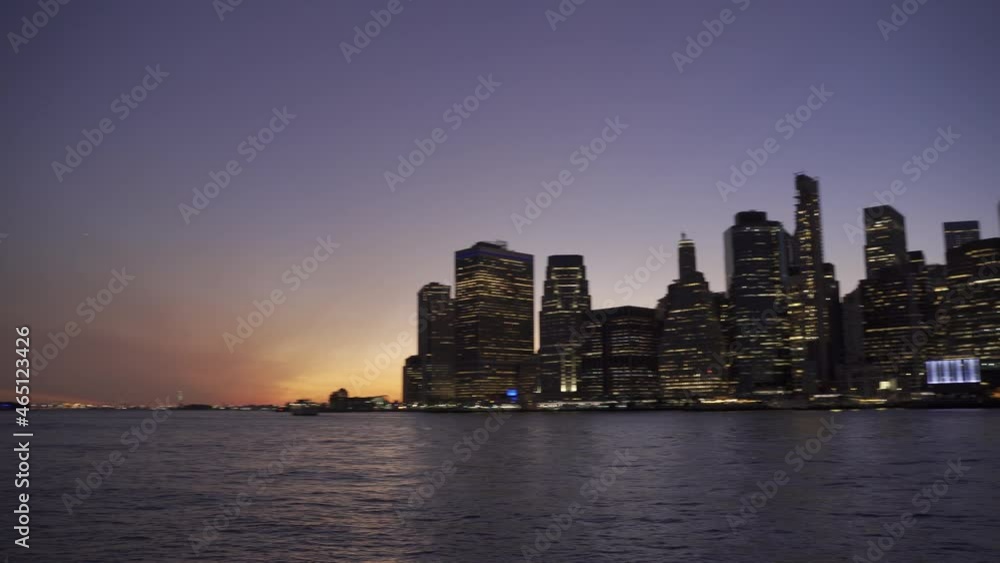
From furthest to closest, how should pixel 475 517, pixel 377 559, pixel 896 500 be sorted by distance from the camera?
pixel 896 500
pixel 475 517
pixel 377 559

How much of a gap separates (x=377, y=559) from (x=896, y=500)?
32.5 m

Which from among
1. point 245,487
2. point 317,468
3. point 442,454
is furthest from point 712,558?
point 442,454

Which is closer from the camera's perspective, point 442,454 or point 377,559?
point 377,559

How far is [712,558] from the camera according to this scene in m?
30.9

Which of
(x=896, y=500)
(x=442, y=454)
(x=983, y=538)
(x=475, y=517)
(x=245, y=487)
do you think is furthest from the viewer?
(x=442, y=454)

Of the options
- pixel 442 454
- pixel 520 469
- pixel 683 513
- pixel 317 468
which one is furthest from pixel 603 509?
pixel 442 454

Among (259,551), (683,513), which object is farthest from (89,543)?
(683,513)

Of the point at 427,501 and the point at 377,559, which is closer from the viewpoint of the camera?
the point at 377,559

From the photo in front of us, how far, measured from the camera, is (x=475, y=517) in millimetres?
40719

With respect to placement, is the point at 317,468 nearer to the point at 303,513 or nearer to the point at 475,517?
the point at 303,513

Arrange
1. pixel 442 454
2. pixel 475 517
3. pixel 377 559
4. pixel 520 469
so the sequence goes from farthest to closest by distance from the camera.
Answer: pixel 442 454, pixel 520 469, pixel 475 517, pixel 377 559

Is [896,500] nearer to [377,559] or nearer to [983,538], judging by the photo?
[983,538]

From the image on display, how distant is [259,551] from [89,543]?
27.6 feet

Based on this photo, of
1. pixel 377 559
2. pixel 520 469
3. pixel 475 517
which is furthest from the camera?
pixel 520 469
